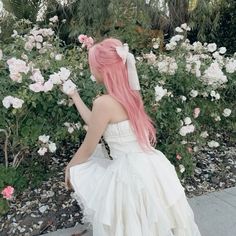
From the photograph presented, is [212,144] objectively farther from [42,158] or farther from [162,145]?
[42,158]

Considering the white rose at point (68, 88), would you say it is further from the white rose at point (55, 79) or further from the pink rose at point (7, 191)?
the pink rose at point (7, 191)

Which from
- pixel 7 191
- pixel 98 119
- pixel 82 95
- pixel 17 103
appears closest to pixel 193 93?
pixel 82 95

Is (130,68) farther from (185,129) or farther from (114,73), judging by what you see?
(185,129)

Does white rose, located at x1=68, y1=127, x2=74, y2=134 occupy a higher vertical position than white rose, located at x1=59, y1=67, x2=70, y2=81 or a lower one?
lower

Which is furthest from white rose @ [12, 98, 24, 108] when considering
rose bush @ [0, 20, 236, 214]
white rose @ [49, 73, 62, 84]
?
white rose @ [49, 73, 62, 84]

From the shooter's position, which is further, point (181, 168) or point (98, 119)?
point (181, 168)

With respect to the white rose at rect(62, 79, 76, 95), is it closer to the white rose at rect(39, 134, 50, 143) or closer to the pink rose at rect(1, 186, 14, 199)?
the white rose at rect(39, 134, 50, 143)

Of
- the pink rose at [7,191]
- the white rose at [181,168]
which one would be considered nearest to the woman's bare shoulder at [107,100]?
the pink rose at [7,191]

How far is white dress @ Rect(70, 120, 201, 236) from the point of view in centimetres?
236

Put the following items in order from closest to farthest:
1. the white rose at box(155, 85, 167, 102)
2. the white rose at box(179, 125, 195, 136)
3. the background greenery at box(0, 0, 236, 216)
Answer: the background greenery at box(0, 0, 236, 216) < the white rose at box(155, 85, 167, 102) < the white rose at box(179, 125, 195, 136)

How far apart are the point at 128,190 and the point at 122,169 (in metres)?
0.12

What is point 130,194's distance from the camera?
2350 mm

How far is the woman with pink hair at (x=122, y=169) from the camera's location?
2.29m

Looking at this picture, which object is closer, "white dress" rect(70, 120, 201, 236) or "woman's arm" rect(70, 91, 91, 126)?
"white dress" rect(70, 120, 201, 236)
